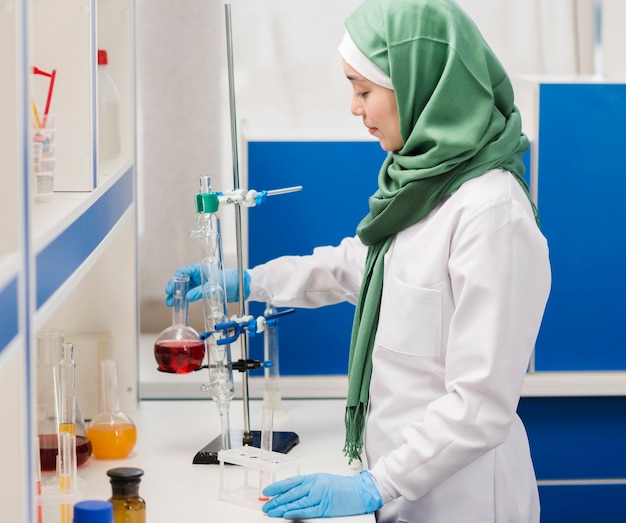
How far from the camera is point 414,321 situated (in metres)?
1.61

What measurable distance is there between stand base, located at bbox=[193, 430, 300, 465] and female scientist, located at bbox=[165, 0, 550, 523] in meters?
0.17

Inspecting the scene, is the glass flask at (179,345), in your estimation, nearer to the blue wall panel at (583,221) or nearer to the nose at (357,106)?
the nose at (357,106)

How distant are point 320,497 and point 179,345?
443 millimetres

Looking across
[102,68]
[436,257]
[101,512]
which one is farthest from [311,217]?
[101,512]

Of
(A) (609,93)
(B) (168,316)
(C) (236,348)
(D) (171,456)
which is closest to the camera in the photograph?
(D) (171,456)

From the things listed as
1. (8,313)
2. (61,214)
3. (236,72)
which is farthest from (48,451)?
(236,72)

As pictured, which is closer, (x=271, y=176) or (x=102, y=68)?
(x=102, y=68)

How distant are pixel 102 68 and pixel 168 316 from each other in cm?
134

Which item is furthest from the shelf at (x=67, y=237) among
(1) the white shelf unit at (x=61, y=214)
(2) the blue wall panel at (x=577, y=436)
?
(2) the blue wall panel at (x=577, y=436)

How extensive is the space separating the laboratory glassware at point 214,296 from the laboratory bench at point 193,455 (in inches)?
4.9

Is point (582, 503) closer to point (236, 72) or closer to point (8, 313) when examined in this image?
point (236, 72)

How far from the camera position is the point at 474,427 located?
151 cm

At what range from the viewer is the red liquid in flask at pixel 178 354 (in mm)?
1773

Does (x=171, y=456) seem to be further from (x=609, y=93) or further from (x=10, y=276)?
(x=609, y=93)
